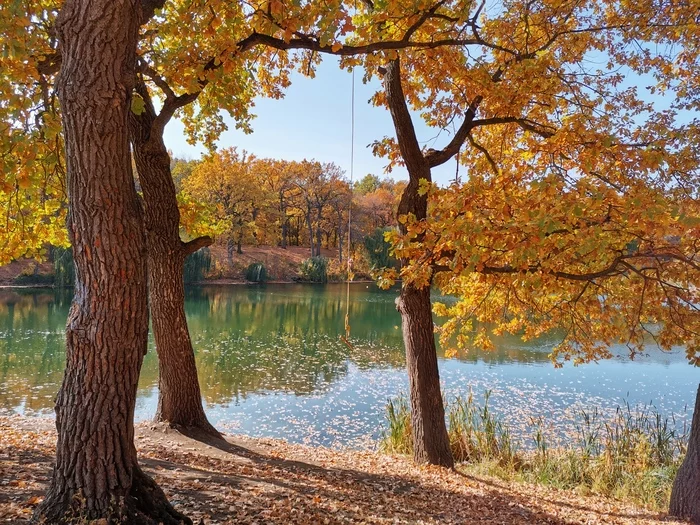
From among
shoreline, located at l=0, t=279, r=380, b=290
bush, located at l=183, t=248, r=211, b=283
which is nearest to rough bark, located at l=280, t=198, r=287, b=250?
shoreline, located at l=0, t=279, r=380, b=290

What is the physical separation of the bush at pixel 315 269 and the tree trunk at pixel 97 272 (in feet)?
111

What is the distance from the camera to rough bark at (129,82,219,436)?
5520 millimetres

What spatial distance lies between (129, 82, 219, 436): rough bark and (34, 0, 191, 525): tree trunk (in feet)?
9.41

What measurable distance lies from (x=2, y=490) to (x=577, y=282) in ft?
17.5

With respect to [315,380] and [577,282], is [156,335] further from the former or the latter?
[315,380]

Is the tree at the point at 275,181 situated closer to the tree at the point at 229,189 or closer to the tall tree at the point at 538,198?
the tree at the point at 229,189

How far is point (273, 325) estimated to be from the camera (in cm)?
2053

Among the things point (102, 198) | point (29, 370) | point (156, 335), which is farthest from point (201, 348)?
point (102, 198)

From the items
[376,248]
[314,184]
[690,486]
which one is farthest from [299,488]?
[314,184]

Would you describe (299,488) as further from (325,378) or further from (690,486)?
(325,378)

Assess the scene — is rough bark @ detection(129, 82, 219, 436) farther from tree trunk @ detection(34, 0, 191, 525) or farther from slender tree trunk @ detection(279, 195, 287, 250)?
slender tree trunk @ detection(279, 195, 287, 250)

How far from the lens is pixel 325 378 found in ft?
41.6

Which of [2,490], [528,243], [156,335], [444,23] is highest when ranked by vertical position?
[444,23]

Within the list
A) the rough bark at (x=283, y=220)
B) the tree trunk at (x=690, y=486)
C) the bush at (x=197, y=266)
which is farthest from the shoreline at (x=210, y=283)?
the tree trunk at (x=690, y=486)
